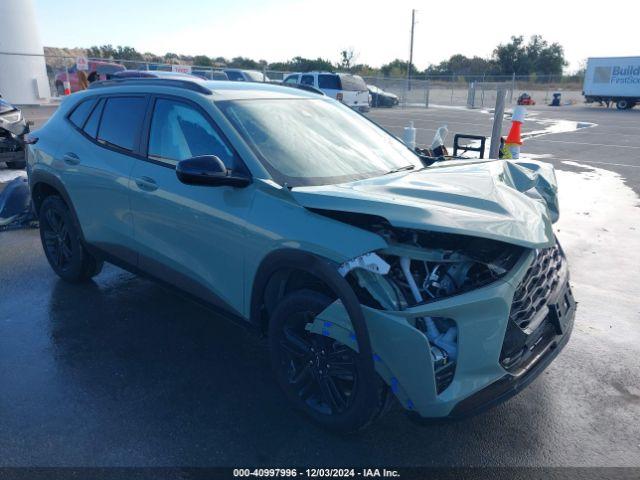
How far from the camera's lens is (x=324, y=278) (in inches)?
104

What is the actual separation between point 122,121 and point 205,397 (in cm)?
224

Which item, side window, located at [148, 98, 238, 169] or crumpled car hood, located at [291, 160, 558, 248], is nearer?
crumpled car hood, located at [291, 160, 558, 248]

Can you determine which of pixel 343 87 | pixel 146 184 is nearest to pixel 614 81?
pixel 343 87

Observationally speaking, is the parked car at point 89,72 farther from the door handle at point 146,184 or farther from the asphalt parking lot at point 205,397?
the door handle at point 146,184

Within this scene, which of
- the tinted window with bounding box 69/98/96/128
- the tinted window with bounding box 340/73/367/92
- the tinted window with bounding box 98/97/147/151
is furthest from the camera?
the tinted window with bounding box 340/73/367/92

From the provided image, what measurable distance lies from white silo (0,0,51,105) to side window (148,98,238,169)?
21.2 m

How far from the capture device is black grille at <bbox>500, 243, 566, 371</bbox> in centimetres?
264

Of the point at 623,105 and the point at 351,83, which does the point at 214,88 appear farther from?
the point at 623,105

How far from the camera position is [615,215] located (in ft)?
25.1

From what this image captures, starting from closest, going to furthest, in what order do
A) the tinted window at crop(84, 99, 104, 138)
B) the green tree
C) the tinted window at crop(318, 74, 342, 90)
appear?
the tinted window at crop(84, 99, 104, 138) → the tinted window at crop(318, 74, 342, 90) → the green tree

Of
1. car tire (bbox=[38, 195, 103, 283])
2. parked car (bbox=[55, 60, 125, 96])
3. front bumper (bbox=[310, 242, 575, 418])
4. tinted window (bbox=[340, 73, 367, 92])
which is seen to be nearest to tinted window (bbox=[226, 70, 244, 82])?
parked car (bbox=[55, 60, 125, 96])

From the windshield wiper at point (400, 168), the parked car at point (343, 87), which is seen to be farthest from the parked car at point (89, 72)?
the windshield wiper at point (400, 168)

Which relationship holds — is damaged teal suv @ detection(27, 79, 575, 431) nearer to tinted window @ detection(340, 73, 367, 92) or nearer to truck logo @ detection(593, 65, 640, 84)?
tinted window @ detection(340, 73, 367, 92)

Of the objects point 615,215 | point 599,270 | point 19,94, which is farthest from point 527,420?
point 19,94
